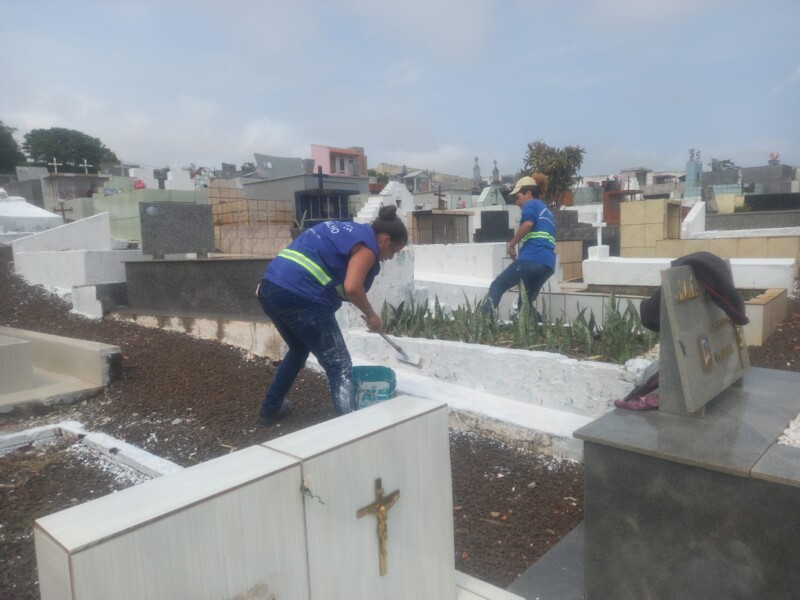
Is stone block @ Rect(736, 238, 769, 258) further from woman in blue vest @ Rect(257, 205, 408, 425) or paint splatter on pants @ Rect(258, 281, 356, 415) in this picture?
paint splatter on pants @ Rect(258, 281, 356, 415)

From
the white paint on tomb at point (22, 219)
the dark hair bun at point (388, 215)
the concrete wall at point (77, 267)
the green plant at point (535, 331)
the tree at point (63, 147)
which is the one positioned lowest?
the green plant at point (535, 331)

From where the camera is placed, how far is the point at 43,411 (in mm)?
4137

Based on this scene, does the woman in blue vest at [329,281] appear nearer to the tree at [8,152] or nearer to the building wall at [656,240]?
the building wall at [656,240]

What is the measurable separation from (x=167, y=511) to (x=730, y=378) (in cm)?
249

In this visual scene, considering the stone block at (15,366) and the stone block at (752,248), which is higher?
the stone block at (752,248)

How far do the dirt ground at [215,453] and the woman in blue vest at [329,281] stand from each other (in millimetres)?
685

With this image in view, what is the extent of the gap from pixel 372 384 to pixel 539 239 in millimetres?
2474

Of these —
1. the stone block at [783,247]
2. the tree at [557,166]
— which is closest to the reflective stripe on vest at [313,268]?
the stone block at [783,247]

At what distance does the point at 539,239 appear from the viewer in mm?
5312

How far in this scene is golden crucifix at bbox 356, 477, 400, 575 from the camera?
1639 mm

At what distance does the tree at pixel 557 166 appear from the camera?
79.9 ft

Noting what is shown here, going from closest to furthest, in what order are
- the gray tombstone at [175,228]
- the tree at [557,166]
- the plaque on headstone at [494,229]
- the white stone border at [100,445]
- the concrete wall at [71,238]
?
1. the white stone border at [100,445]
2. the gray tombstone at [175,228]
3. the concrete wall at [71,238]
4. the plaque on headstone at [494,229]
5. the tree at [557,166]

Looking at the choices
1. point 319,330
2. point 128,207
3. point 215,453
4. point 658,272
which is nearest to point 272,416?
point 215,453

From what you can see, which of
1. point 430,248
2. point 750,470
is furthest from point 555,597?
point 430,248
